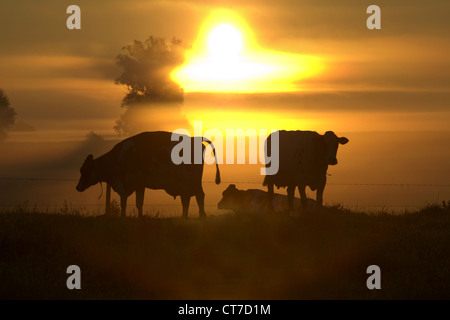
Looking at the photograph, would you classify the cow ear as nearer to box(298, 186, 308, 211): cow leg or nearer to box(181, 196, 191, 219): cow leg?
box(298, 186, 308, 211): cow leg

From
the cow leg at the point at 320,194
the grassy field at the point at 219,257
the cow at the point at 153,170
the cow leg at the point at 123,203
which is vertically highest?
the cow at the point at 153,170

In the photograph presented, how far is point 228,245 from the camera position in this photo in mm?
18141

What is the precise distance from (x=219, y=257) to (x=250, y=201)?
53.8ft

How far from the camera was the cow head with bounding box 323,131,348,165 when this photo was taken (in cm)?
2472

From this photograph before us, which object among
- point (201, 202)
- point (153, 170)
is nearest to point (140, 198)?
point (153, 170)

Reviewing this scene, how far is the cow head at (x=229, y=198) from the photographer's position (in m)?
36.4

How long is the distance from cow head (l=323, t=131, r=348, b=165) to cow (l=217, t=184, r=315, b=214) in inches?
163

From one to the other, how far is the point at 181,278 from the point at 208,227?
12.1 feet

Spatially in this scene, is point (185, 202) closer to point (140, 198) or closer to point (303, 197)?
point (140, 198)

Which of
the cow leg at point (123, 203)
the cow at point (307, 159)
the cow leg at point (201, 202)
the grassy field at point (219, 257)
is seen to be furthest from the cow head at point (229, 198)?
the grassy field at point (219, 257)

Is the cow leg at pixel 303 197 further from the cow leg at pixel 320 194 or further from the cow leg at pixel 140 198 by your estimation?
the cow leg at pixel 140 198

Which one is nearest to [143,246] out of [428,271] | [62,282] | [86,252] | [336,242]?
[86,252]

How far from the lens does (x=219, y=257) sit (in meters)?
17.3

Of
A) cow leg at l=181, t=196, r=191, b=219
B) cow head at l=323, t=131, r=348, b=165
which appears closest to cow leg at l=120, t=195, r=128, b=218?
cow leg at l=181, t=196, r=191, b=219
